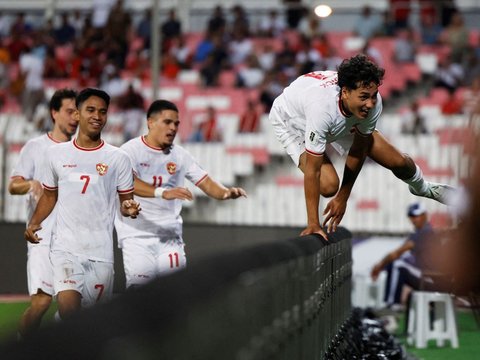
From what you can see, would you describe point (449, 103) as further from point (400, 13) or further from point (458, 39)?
point (400, 13)

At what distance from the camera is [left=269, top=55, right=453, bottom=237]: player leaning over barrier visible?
8312 mm

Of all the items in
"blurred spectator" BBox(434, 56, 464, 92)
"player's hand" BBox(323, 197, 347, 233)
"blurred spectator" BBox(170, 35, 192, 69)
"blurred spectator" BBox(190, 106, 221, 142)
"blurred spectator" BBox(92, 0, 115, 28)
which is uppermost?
"blurred spectator" BBox(92, 0, 115, 28)

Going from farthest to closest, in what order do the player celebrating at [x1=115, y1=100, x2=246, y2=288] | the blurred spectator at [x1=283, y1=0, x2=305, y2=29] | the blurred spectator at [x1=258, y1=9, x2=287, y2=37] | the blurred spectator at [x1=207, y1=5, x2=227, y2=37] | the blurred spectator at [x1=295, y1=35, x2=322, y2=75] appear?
the blurred spectator at [x1=207, y1=5, x2=227, y2=37] → the blurred spectator at [x1=258, y1=9, x2=287, y2=37] → the blurred spectator at [x1=283, y1=0, x2=305, y2=29] → the blurred spectator at [x1=295, y1=35, x2=322, y2=75] → the player celebrating at [x1=115, y1=100, x2=246, y2=288]

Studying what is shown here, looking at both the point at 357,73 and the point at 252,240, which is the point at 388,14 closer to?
the point at 252,240

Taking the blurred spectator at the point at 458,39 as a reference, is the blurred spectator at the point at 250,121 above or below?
below

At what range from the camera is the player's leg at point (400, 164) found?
9.41 m

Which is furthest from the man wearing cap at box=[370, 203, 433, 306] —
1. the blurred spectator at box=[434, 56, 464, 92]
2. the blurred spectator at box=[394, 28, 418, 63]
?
the blurred spectator at box=[394, 28, 418, 63]

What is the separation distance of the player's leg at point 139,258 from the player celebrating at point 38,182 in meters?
0.78

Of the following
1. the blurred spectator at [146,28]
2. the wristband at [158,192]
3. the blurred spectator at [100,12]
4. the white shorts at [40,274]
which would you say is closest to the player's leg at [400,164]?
the wristband at [158,192]

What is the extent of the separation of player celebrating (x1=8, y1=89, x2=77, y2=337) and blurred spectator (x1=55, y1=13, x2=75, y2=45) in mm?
18489

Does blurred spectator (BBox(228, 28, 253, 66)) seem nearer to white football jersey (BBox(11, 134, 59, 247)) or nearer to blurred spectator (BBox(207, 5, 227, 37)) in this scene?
blurred spectator (BBox(207, 5, 227, 37))

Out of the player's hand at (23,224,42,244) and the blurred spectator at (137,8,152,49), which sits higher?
the blurred spectator at (137,8,152,49)

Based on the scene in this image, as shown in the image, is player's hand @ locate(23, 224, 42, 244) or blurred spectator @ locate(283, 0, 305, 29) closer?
player's hand @ locate(23, 224, 42, 244)

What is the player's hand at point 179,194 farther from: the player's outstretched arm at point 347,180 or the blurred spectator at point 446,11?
the blurred spectator at point 446,11
